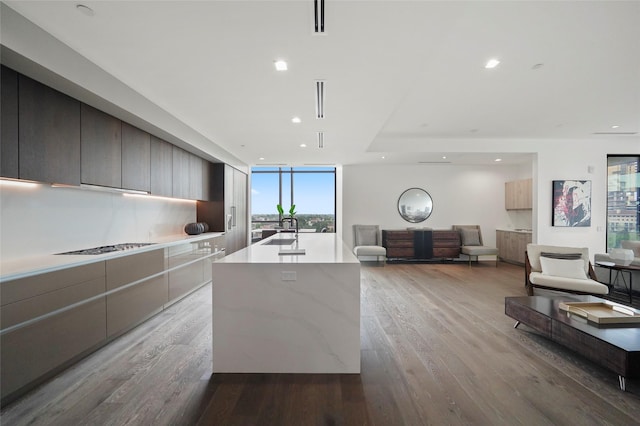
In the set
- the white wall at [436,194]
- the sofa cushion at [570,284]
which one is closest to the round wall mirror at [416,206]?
the white wall at [436,194]

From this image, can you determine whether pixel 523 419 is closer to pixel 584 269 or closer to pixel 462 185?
pixel 584 269

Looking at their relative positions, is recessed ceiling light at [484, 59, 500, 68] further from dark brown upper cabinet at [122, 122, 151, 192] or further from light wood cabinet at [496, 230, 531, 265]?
light wood cabinet at [496, 230, 531, 265]

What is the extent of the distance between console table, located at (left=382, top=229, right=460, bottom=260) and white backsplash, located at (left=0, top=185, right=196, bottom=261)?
5440mm

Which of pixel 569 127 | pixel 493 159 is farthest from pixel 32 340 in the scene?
pixel 493 159

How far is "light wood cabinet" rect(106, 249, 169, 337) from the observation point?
278 centimetres

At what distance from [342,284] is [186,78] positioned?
7.98 ft

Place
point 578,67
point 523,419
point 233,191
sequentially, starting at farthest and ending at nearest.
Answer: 1. point 233,191
2. point 578,67
3. point 523,419

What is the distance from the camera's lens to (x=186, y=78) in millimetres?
2842

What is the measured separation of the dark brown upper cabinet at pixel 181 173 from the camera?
14.7ft

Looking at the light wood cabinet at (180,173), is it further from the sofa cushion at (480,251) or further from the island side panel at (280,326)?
the sofa cushion at (480,251)

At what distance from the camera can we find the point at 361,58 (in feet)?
7.96

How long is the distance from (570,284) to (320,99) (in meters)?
3.95

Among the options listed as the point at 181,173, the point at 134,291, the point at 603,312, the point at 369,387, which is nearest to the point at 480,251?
the point at 603,312

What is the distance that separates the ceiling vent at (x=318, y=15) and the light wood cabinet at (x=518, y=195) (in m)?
7.11
